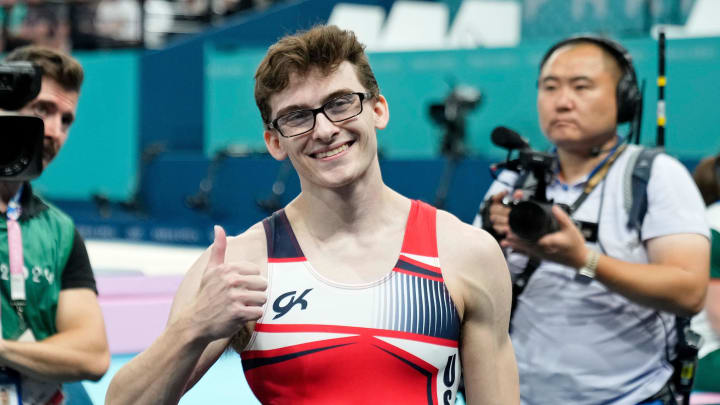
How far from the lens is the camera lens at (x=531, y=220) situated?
2.59m

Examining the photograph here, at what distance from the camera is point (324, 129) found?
2074 millimetres

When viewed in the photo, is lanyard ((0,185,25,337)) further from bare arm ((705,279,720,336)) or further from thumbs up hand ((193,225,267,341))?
bare arm ((705,279,720,336))

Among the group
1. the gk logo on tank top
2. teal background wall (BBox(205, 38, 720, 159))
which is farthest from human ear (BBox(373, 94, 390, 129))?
teal background wall (BBox(205, 38, 720, 159))

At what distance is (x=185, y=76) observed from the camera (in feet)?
41.4

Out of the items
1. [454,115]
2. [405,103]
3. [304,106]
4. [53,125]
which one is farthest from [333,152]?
[405,103]

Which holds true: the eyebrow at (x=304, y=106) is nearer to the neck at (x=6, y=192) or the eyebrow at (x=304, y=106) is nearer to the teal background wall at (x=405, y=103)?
the neck at (x=6, y=192)

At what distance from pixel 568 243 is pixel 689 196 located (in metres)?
0.39

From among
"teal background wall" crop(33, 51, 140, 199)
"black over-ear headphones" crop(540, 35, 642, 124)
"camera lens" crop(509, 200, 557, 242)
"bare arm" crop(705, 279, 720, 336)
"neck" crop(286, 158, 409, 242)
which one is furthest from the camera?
"teal background wall" crop(33, 51, 140, 199)

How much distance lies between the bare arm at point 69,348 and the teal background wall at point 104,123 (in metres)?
9.65

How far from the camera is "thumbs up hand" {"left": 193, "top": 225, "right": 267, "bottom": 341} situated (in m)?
1.87

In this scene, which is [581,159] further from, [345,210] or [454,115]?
[454,115]

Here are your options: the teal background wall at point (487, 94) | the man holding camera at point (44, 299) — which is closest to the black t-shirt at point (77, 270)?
the man holding camera at point (44, 299)

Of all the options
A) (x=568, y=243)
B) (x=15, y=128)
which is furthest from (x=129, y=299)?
(x=568, y=243)

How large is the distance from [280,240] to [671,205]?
115 cm
